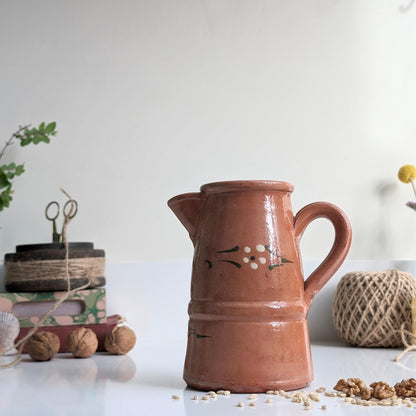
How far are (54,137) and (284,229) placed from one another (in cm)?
76

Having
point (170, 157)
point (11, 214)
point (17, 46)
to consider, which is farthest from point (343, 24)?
point (11, 214)

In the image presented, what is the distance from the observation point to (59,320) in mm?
1207

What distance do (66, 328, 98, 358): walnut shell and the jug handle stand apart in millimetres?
483

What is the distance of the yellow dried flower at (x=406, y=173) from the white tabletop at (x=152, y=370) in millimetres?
189

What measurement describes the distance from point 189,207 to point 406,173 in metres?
Answer: 0.71

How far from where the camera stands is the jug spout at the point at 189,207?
2.75ft

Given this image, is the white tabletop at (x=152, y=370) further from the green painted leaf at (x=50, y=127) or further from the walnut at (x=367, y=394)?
the green painted leaf at (x=50, y=127)

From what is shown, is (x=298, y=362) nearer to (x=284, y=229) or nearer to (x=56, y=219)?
(x=284, y=229)

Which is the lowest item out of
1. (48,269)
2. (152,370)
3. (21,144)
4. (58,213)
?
(152,370)

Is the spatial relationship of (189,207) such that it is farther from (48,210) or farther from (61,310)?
(48,210)

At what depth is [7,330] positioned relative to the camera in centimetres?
114

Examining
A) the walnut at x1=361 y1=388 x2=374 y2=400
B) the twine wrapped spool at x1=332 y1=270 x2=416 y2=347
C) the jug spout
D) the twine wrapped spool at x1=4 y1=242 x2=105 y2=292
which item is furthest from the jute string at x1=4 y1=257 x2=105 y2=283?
the walnut at x1=361 y1=388 x2=374 y2=400

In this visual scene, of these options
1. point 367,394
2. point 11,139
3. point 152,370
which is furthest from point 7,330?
point 367,394

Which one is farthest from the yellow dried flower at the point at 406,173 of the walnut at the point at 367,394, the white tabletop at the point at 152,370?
the walnut at the point at 367,394
